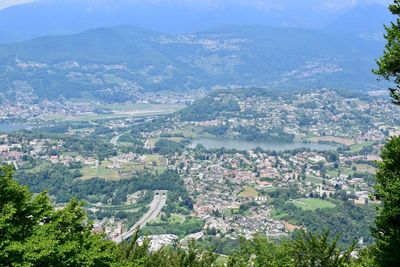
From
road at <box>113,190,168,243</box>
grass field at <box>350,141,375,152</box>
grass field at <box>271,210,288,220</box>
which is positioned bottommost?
grass field at <box>350,141,375,152</box>

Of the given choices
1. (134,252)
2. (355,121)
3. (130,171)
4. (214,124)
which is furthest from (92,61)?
(134,252)

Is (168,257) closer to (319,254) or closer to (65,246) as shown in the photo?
(319,254)

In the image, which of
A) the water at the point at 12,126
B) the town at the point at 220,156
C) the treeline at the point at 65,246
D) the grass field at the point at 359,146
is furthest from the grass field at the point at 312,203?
the water at the point at 12,126

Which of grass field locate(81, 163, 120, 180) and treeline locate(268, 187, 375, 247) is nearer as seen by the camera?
treeline locate(268, 187, 375, 247)

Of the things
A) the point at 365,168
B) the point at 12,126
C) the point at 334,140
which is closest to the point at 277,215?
the point at 365,168

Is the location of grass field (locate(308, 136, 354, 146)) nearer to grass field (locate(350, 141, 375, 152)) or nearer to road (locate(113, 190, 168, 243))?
grass field (locate(350, 141, 375, 152))

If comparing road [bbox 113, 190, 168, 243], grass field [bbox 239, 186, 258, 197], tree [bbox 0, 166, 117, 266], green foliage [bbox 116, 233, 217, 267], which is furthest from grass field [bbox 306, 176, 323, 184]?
tree [bbox 0, 166, 117, 266]

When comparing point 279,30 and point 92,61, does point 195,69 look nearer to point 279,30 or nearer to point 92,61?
point 92,61
